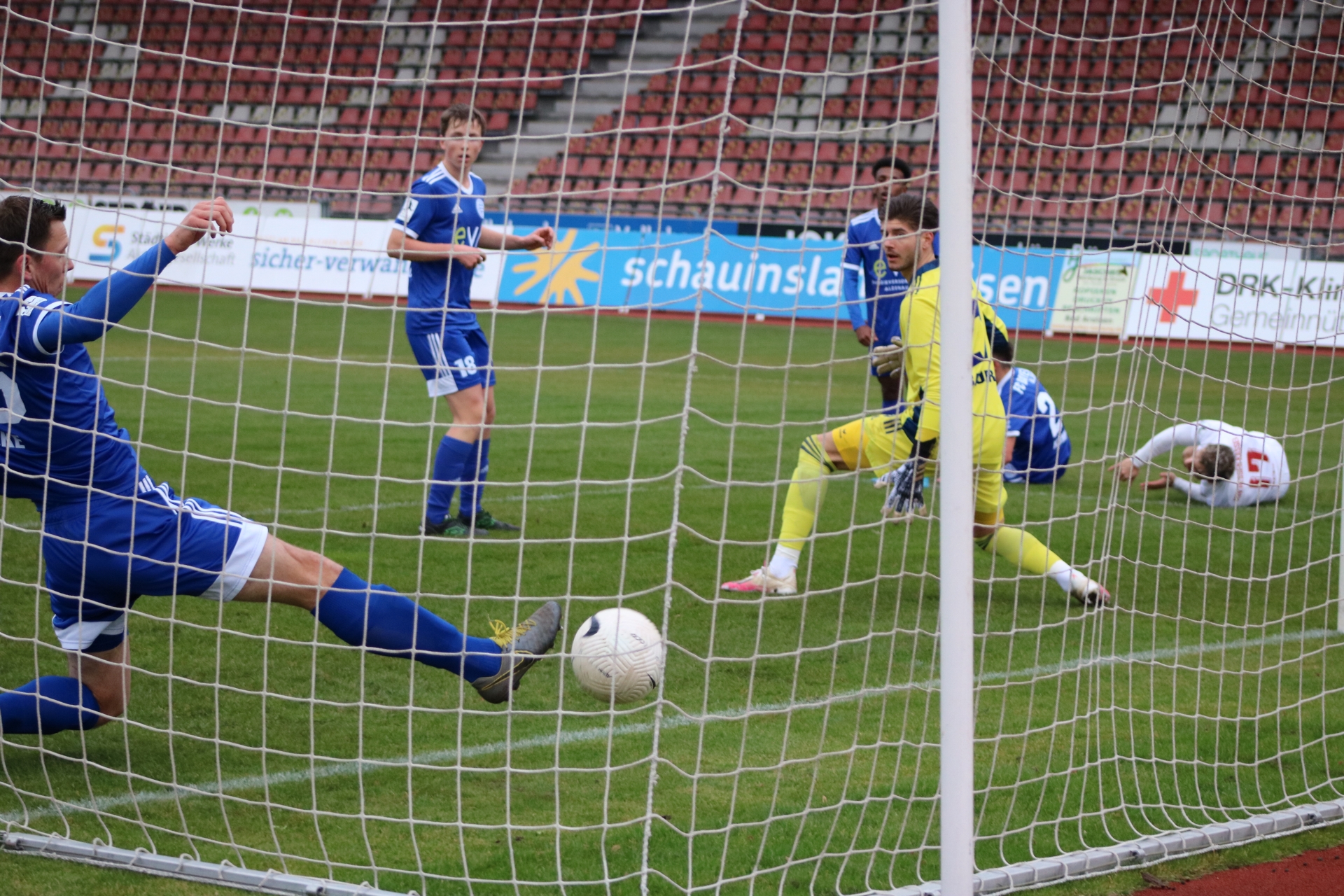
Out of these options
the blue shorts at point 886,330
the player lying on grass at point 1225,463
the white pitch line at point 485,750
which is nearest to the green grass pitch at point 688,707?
the white pitch line at point 485,750

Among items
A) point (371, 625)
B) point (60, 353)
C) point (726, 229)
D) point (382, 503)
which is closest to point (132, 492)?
point (60, 353)

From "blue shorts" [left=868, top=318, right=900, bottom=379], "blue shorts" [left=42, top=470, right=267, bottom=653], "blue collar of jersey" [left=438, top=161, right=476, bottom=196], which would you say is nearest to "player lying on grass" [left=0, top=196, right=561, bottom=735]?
"blue shorts" [left=42, top=470, right=267, bottom=653]

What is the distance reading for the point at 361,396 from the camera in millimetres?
11422

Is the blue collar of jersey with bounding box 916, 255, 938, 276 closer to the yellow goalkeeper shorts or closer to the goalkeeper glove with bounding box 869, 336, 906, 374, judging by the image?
the goalkeeper glove with bounding box 869, 336, 906, 374

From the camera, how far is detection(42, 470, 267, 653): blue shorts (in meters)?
3.36

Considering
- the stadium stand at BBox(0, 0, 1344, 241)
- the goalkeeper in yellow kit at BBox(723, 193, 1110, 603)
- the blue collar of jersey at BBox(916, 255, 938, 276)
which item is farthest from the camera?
the stadium stand at BBox(0, 0, 1344, 241)

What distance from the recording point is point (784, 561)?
18.3 ft

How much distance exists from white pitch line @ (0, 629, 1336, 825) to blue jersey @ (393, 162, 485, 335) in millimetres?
2752

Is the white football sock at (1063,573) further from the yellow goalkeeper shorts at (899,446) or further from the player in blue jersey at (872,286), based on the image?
the player in blue jersey at (872,286)

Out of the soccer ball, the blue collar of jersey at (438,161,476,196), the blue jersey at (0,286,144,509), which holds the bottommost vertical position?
the soccer ball

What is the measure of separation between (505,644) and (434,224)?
3196 millimetres

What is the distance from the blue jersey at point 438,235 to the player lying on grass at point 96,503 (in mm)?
2862

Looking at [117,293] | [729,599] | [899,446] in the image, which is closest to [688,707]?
[729,599]

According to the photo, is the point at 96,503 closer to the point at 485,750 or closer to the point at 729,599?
the point at 485,750
